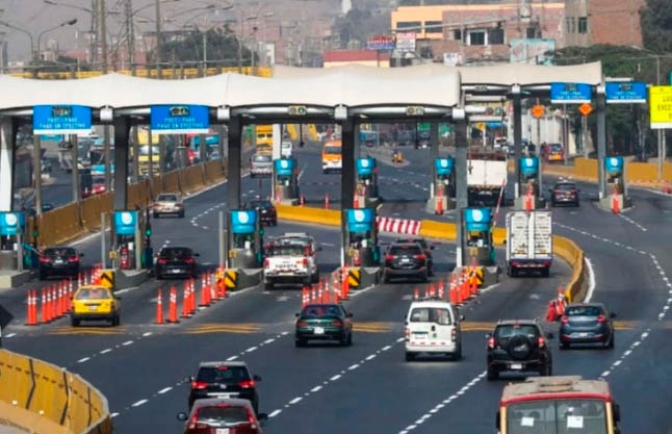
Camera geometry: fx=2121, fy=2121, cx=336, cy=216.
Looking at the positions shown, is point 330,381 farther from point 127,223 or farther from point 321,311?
point 127,223

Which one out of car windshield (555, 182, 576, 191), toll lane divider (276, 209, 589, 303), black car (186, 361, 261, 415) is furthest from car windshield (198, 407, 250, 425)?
car windshield (555, 182, 576, 191)

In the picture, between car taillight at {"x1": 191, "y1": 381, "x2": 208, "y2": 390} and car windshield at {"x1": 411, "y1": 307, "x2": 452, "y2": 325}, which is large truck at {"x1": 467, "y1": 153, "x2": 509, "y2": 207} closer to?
car windshield at {"x1": 411, "y1": 307, "x2": 452, "y2": 325}

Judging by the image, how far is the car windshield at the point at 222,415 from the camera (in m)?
31.6

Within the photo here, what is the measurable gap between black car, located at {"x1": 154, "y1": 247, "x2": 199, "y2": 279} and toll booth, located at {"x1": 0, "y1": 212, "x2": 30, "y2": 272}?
204 inches

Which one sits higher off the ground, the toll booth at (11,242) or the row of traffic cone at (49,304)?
the toll booth at (11,242)

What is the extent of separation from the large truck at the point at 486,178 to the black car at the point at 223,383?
75.6 m

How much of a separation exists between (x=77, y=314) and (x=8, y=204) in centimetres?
1925

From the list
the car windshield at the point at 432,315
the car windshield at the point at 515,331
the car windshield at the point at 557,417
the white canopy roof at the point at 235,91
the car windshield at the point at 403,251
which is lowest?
the car windshield at the point at 403,251

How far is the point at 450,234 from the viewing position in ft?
326

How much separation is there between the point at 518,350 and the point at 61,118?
35752mm

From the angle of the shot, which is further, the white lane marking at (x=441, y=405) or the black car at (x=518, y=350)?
the black car at (x=518, y=350)

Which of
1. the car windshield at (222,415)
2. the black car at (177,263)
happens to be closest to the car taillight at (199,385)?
the car windshield at (222,415)

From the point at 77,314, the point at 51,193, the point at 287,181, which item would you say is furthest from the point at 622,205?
the point at 77,314

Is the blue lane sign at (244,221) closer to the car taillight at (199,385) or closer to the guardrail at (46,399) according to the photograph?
the guardrail at (46,399)
